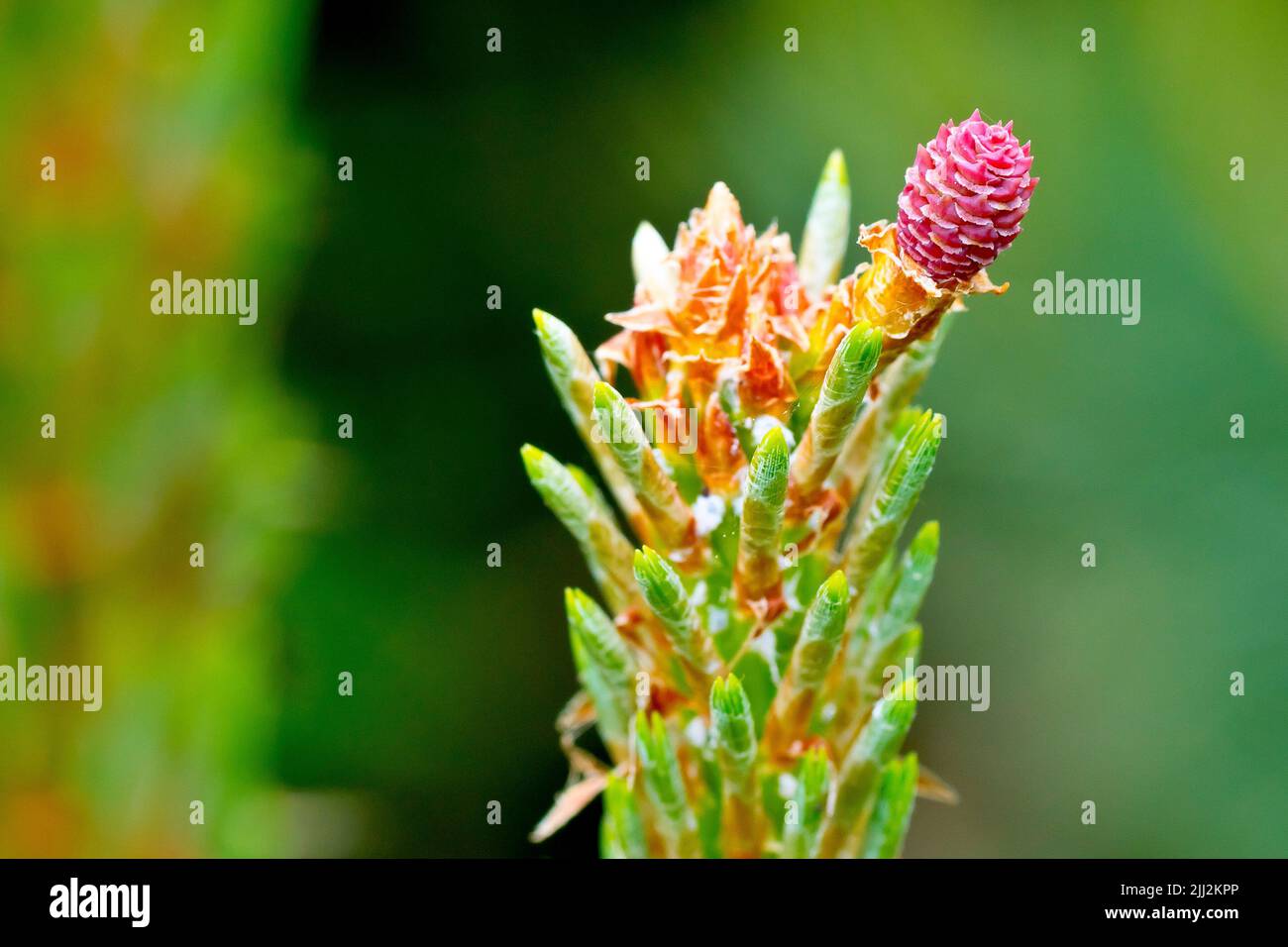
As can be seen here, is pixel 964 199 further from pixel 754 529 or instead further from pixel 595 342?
pixel 595 342

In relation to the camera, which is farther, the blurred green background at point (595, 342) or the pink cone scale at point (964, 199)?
the blurred green background at point (595, 342)

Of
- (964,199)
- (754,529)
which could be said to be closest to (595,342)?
(754,529)

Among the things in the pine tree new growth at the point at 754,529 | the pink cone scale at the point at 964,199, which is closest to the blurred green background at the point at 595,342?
the pine tree new growth at the point at 754,529

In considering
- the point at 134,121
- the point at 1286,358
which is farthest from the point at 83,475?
the point at 1286,358

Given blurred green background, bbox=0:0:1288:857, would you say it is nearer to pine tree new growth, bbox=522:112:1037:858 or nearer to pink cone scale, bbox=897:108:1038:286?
pine tree new growth, bbox=522:112:1037:858

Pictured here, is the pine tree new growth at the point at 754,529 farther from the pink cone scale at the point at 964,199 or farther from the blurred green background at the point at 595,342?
the blurred green background at the point at 595,342
